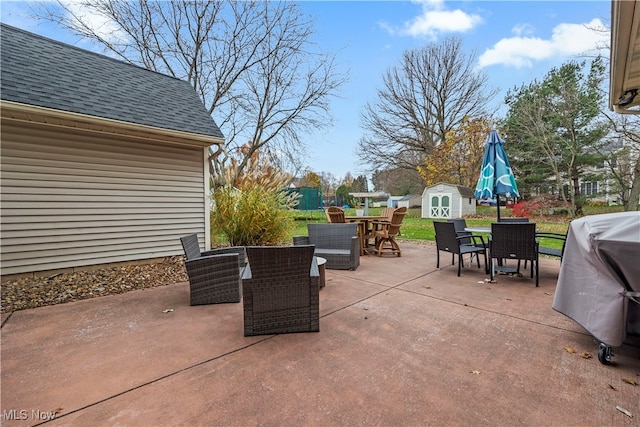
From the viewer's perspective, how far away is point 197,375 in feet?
6.32

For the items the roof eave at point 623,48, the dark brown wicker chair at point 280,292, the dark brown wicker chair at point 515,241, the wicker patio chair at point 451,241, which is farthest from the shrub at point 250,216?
the roof eave at point 623,48

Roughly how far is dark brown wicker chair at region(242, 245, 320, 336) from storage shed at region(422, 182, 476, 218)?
16.2 metres

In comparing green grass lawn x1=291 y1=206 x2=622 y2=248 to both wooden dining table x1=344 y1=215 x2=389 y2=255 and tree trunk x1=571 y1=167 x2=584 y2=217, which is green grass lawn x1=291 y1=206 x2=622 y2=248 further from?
wooden dining table x1=344 y1=215 x2=389 y2=255

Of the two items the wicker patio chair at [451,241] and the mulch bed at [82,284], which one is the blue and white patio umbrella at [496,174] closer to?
the wicker patio chair at [451,241]

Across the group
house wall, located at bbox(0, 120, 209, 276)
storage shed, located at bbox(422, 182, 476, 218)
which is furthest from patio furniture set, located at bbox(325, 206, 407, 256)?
storage shed, located at bbox(422, 182, 476, 218)

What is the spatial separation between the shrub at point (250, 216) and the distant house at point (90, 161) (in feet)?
1.17

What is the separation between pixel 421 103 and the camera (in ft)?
61.6

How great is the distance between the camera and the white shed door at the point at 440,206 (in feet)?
55.3

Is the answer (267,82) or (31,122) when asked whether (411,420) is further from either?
(267,82)

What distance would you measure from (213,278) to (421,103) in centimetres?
1914

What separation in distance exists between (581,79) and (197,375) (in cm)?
1717

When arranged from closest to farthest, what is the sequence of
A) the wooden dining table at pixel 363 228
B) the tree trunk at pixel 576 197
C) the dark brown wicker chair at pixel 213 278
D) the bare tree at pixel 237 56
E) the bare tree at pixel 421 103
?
the dark brown wicker chair at pixel 213 278
the wooden dining table at pixel 363 228
the bare tree at pixel 237 56
the tree trunk at pixel 576 197
the bare tree at pixel 421 103

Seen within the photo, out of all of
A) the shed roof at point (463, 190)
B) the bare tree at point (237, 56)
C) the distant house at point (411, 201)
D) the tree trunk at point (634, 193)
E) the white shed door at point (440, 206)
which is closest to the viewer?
the bare tree at point (237, 56)

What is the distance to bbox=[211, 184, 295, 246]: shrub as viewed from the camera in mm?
5520
